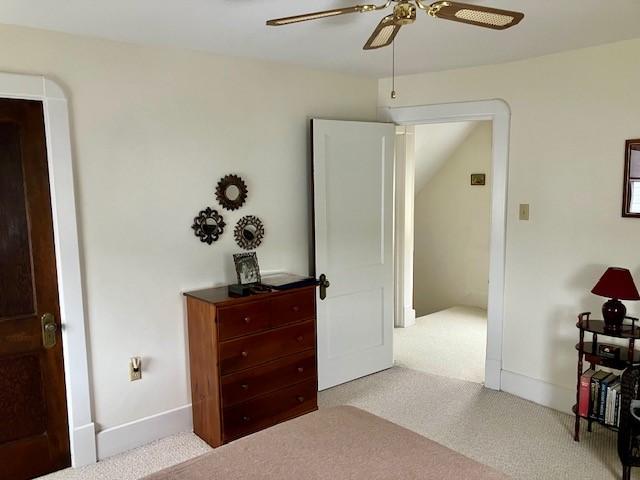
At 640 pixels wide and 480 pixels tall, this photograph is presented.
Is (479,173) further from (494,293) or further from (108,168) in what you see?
(108,168)

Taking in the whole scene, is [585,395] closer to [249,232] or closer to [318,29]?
[249,232]

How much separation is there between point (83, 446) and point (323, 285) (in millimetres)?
1781

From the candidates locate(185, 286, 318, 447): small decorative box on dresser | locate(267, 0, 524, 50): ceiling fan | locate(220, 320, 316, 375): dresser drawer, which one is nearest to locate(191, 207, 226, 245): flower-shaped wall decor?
locate(185, 286, 318, 447): small decorative box on dresser

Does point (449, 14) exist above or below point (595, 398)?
above

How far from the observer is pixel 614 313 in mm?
2836

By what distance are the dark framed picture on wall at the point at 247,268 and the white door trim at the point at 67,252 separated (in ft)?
2.90

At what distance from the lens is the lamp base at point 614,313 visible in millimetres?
2824

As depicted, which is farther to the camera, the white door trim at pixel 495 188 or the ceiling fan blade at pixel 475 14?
the white door trim at pixel 495 188

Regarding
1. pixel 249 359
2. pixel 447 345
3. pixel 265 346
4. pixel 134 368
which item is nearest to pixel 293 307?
pixel 265 346

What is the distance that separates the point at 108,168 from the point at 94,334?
919 mm

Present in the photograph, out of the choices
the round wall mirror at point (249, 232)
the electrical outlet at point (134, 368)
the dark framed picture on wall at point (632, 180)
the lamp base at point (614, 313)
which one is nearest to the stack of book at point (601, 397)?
the lamp base at point (614, 313)

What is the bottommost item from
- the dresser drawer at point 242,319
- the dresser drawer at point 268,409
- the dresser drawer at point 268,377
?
the dresser drawer at point 268,409

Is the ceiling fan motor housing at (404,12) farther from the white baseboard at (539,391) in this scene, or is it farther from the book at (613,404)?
the white baseboard at (539,391)

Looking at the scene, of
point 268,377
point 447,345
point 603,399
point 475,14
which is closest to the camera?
point 475,14
